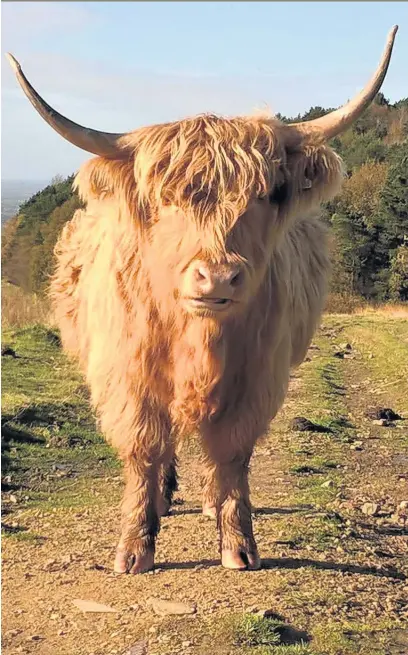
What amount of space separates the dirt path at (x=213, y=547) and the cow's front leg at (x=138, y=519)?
0.26ft

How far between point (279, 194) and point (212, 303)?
64cm

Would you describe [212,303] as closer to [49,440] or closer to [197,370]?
[197,370]

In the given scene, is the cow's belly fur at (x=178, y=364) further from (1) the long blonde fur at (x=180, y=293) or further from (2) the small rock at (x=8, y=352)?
(2) the small rock at (x=8, y=352)

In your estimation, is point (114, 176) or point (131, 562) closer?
point (114, 176)

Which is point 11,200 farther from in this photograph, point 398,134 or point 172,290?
point 398,134

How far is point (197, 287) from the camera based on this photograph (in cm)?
281


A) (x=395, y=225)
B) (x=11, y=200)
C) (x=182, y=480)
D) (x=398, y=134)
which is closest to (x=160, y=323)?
(x=182, y=480)

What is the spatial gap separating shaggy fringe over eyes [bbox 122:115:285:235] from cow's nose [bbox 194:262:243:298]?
179 millimetres

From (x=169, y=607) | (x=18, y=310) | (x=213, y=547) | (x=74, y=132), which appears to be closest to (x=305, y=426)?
A: (x=213, y=547)

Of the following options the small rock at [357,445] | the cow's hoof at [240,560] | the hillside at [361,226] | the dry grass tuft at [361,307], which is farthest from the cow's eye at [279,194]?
the dry grass tuft at [361,307]

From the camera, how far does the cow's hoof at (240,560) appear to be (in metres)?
3.47

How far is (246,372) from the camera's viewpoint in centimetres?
341

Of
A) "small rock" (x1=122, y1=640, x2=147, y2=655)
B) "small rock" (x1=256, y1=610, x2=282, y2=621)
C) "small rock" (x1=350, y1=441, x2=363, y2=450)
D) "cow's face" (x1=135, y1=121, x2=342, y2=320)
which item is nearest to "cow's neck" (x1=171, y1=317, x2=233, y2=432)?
"cow's face" (x1=135, y1=121, x2=342, y2=320)

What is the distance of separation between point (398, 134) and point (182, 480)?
12.4ft
